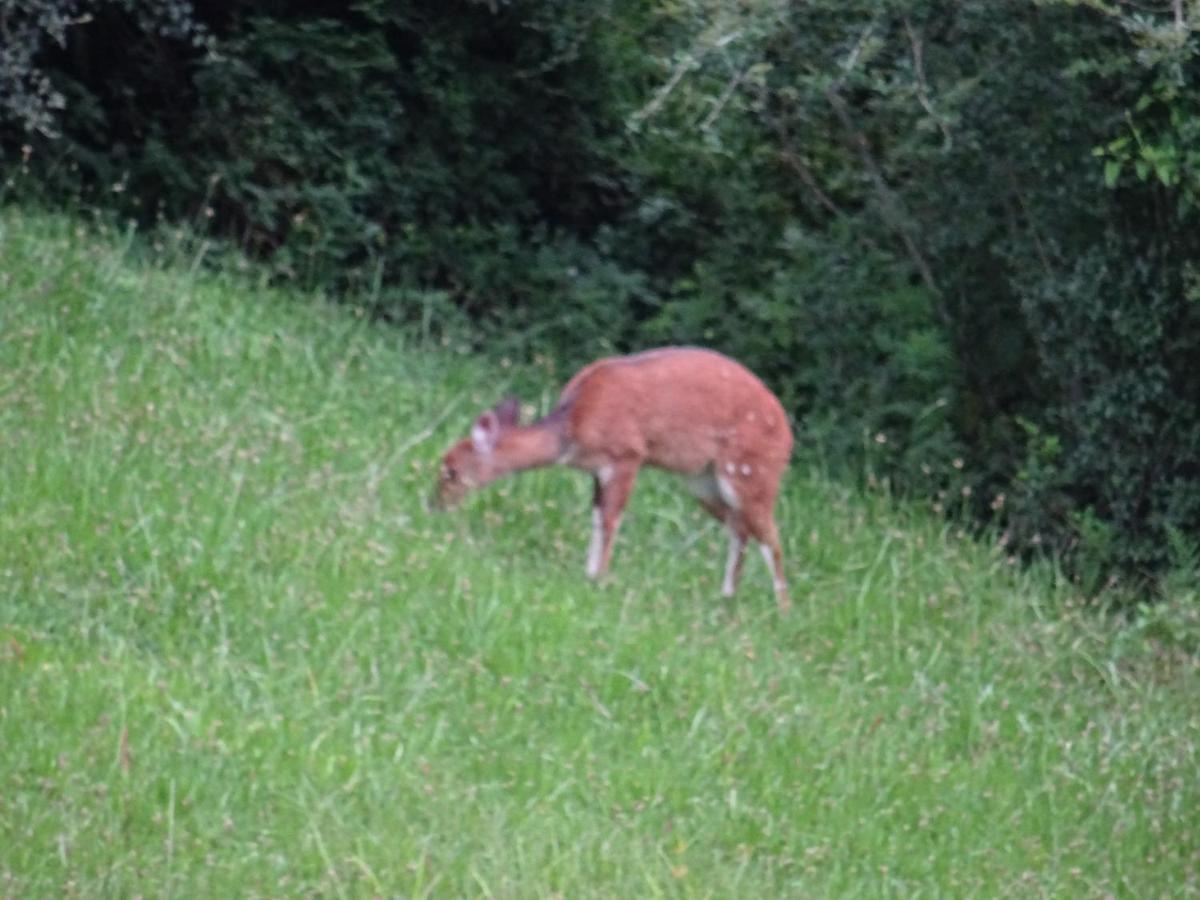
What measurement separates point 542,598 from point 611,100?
755 cm

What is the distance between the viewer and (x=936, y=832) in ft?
28.6

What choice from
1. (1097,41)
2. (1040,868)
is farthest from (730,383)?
(1040,868)

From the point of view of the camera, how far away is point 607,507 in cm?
1127

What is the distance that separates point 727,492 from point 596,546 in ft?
2.58

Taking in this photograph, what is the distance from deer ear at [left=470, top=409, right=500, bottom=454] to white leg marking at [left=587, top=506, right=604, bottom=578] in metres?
0.59

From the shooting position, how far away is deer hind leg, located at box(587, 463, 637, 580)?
36.3 feet

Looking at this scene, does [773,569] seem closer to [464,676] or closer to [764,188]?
[464,676]

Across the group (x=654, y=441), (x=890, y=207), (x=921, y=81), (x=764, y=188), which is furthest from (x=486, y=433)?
(x=764, y=188)

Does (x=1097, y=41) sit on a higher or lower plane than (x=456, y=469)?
higher

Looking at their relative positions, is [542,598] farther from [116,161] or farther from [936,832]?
[116,161]

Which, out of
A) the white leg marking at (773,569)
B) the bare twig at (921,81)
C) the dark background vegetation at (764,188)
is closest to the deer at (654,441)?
the white leg marking at (773,569)

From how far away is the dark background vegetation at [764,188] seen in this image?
41.6ft

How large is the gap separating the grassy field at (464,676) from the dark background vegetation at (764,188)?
1.11m

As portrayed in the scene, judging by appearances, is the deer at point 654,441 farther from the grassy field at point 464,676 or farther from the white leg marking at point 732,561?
the grassy field at point 464,676
